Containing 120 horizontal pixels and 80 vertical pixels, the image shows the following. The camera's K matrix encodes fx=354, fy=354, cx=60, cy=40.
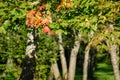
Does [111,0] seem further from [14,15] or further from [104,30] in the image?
[14,15]

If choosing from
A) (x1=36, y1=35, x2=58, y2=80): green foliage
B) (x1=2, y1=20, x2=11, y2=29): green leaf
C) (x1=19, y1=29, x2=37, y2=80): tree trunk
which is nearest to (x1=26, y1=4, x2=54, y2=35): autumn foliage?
(x1=2, y1=20, x2=11, y2=29): green leaf

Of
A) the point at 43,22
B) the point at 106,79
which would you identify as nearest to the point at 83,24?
the point at 43,22

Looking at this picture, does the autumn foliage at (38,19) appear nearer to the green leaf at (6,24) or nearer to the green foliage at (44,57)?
the green leaf at (6,24)

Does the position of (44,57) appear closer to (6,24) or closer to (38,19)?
(6,24)

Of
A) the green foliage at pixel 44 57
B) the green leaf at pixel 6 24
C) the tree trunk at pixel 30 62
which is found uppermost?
the green leaf at pixel 6 24

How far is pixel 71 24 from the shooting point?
29.5 ft

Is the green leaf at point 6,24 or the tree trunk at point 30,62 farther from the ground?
the green leaf at point 6,24

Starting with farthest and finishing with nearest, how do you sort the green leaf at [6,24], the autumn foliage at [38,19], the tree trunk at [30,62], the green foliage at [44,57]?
the green foliage at [44,57] < the tree trunk at [30,62] < the green leaf at [6,24] < the autumn foliage at [38,19]

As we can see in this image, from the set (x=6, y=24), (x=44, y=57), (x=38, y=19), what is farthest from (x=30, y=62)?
(x=44, y=57)

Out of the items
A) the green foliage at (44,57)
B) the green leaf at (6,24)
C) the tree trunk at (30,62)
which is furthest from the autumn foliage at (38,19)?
the green foliage at (44,57)

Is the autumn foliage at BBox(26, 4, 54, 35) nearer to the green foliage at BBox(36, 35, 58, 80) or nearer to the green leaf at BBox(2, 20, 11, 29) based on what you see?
the green leaf at BBox(2, 20, 11, 29)

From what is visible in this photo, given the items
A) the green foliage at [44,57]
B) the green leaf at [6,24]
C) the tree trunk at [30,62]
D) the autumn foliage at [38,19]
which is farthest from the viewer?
the green foliage at [44,57]

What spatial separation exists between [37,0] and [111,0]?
2.10 m

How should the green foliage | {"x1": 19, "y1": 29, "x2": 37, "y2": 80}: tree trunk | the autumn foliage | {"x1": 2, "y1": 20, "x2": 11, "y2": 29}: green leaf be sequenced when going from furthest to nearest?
the green foliage, {"x1": 19, "y1": 29, "x2": 37, "y2": 80}: tree trunk, {"x1": 2, "y1": 20, "x2": 11, "y2": 29}: green leaf, the autumn foliage
